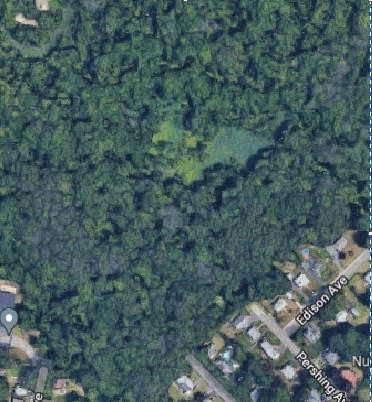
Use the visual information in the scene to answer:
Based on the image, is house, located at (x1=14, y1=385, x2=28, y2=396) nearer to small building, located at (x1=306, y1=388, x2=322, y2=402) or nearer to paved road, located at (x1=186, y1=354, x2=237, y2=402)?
paved road, located at (x1=186, y1=354, x2=237, y2=402)

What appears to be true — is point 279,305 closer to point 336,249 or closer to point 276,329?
point 276,329

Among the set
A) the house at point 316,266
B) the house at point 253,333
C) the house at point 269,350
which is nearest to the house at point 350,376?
the house at point 269,350

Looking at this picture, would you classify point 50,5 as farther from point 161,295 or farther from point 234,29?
point 161,295

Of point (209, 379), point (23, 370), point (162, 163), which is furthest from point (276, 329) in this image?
point (23, 370)

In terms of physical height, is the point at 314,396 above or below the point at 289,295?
below

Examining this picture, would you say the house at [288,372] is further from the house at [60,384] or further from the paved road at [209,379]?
the house at [60,384]
